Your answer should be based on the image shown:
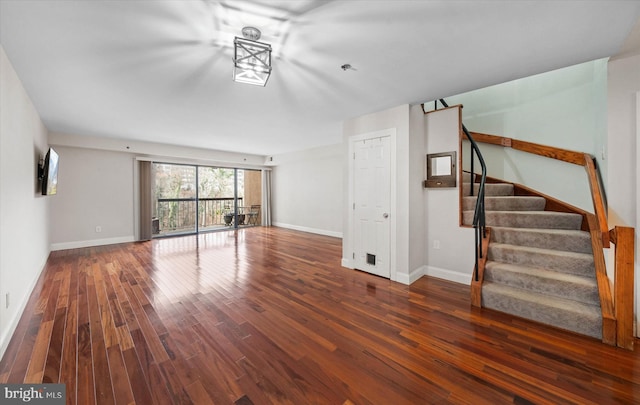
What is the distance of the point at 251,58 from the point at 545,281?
136 inches

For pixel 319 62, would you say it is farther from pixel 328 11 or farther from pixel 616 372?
pixel 616 372

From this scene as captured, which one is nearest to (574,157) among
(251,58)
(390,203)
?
(390,203)

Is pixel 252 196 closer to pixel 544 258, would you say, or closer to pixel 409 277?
pixel 409 277

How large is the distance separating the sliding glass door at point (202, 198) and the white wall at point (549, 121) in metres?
6.87

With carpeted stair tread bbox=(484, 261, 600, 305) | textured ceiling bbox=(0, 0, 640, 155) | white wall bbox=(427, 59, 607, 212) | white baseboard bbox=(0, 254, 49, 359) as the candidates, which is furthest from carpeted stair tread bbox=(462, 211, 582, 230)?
white baseboard bbox=(0, 254, 49, 359)

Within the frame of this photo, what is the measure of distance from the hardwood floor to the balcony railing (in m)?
3.69

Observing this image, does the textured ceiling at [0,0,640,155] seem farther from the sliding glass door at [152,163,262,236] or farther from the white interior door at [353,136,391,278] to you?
the sliding glass door at [152,163,262,236]

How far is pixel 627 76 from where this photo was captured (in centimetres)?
212

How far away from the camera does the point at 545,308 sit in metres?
2.27

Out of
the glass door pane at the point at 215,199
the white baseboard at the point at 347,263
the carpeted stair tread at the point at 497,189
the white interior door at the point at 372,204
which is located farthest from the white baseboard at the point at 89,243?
the carpeted stair tread at the point at 497,189

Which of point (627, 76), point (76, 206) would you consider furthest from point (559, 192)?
point (76, 206)

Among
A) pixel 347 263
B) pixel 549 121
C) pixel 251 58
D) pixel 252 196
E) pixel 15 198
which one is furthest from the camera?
pixel 252 196

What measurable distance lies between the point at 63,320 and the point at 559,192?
6.09 meters

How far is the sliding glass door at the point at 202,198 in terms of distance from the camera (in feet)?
22.3
